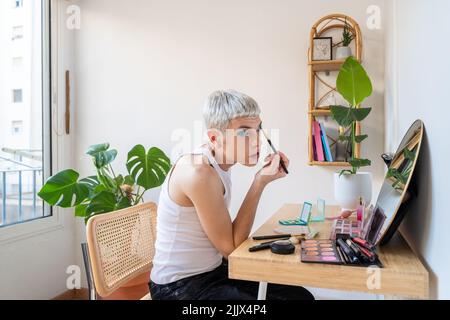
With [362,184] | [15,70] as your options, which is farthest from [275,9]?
[15,70]

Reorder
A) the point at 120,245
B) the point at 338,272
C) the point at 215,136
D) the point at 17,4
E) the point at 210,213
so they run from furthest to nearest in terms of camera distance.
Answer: the point at 17,4
the point at 120,245
the point at 215,136
the point at 210,213
the point at 338,272

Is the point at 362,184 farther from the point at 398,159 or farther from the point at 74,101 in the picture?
the point at 74,101

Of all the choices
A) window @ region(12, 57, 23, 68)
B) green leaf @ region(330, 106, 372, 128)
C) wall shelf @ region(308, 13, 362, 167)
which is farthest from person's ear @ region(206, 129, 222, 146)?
window @ region(12, 57, 23, 68)

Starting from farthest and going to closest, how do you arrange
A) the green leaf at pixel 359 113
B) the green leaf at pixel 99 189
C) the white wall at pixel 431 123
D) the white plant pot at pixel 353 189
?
the green leaf at pixel 99 189 < the green leaf at pixel 359 113 < the white plant pot at pixel 353 189 < the white wall at pixel 431 123

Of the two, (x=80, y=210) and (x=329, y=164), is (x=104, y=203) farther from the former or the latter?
(x=329, y=164)

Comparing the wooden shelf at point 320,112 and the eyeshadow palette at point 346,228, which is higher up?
the wooden shelf at point 320,112

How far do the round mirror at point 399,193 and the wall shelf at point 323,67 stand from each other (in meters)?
0.83

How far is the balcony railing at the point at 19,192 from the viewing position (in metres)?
2.01

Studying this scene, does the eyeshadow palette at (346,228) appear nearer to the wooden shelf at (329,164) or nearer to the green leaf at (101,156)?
the wooden shelf at (329,164)

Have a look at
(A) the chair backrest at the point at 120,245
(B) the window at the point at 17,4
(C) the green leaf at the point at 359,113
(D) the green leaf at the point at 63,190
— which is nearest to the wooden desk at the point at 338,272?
(A) the chair backrest at the point at 120,245

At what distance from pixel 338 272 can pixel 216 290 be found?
428mm

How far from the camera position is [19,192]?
7.03ft

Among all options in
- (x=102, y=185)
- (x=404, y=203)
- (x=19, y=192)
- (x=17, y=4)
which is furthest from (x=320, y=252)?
(x=17, y=4)
